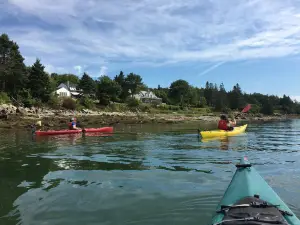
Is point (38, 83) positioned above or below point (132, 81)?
below

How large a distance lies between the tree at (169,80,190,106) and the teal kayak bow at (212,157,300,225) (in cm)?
9329

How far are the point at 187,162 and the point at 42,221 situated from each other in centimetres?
712

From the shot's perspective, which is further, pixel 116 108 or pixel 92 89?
pixel 92 89

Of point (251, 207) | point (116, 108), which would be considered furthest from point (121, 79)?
point (251, 207)

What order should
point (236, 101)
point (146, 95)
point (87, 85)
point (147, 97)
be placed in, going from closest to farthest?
point (87, 85), point (147, 97), point (146, 95), point (236, 101)

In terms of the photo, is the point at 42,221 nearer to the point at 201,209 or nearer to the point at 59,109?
the point at 201,209

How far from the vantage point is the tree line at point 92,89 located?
2015 inches

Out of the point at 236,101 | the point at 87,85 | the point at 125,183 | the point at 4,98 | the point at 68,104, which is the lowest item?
the point at 125,183

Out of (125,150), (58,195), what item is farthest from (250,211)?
(125,150)

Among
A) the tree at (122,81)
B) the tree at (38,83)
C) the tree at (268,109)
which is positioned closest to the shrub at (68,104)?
the tree at (38,83)

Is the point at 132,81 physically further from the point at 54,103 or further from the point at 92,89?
the point at 54,103

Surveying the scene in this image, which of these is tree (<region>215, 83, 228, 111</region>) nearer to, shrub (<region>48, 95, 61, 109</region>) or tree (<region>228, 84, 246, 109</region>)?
tree (<region>228, 84, 246, 109</region>)

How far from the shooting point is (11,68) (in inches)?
2047

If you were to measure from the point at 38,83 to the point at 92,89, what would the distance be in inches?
800
